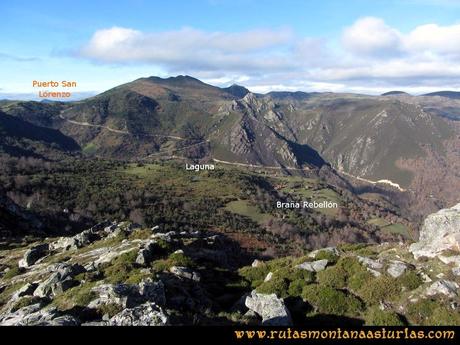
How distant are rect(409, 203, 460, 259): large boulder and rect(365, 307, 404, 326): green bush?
10548 millimetres

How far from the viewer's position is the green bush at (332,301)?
30.1 m

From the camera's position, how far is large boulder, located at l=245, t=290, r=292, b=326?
26.1 m

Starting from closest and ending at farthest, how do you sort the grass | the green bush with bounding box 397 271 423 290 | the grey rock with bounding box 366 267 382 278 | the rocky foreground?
the rocky foreground
the grass
the green bush with bounding box 397 271 423 290
the grey rock with bounding box 366 267 382 278

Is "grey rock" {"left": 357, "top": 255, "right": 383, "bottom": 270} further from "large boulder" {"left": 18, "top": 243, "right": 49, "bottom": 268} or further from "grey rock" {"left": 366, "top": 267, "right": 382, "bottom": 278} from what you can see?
"large boulder" {"left": 18, "top": 243, "right": 49, "bottom": 268}

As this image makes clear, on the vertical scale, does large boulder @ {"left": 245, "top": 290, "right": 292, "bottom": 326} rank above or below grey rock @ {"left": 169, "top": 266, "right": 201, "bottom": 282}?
above

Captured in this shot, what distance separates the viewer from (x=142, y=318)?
67.1 ft

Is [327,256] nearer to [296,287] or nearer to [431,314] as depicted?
[296,287]

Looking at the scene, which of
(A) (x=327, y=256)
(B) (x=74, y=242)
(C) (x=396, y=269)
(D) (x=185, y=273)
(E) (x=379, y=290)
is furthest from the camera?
(B) (x=74, y=242)

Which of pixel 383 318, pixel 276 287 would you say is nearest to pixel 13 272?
pixel 276 287

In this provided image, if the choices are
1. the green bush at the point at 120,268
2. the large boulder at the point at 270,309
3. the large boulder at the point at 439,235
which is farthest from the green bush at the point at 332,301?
the green bush at the point at 120,268

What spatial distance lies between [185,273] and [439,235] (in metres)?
22.9

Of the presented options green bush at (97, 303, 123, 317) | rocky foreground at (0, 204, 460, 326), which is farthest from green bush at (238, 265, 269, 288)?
green bush at (97, 303, 123, 317)

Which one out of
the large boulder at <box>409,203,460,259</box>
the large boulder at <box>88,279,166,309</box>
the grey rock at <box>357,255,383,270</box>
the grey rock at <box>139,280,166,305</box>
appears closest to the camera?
the large boulder at <box>88,279,166,309</box>

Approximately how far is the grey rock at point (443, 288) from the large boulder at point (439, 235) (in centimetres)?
563
